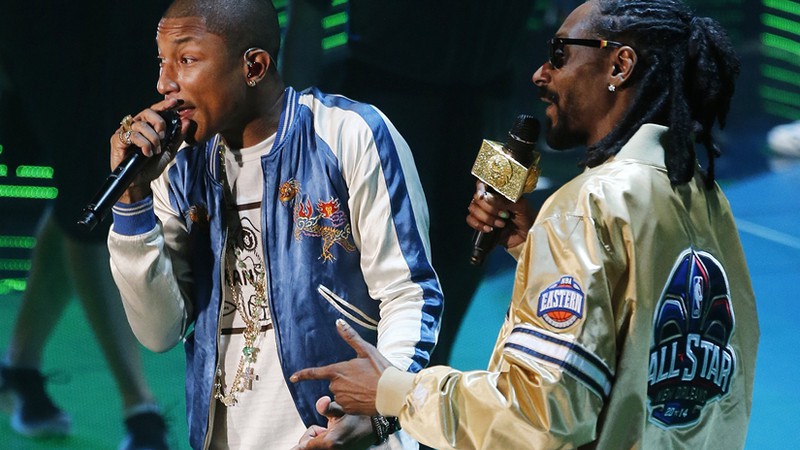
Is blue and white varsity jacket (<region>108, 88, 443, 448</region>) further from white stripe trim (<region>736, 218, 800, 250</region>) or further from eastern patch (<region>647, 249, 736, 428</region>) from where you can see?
white stripe trim (<region>736, 218, 800, 250</region>)

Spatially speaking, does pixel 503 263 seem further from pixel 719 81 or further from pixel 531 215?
pixel 719 81

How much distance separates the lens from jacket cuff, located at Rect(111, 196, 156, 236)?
2.26m

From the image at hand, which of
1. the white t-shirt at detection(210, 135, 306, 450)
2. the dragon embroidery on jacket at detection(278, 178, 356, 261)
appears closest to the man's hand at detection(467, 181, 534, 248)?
the dragon embroidery on jacket at detection(278, 178, 356, 261)

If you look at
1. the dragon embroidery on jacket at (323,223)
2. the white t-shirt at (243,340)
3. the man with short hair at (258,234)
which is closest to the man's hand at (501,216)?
the man with short hair at (258,234)

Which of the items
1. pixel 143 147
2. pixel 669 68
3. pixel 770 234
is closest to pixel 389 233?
pixel 143 147

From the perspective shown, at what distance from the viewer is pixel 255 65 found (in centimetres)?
240

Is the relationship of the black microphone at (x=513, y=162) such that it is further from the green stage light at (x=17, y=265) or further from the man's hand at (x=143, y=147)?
the green stage light at (x=17, y=265)

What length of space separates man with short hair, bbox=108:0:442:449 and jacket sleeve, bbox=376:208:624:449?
580 mm

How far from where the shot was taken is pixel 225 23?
237 centimetres

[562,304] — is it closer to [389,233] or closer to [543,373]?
[543,373]

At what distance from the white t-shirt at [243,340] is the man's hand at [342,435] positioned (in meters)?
0.16

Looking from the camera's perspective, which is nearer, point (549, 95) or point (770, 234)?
point (549, 95)

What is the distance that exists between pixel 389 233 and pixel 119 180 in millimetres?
543

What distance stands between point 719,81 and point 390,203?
76 centimetres
